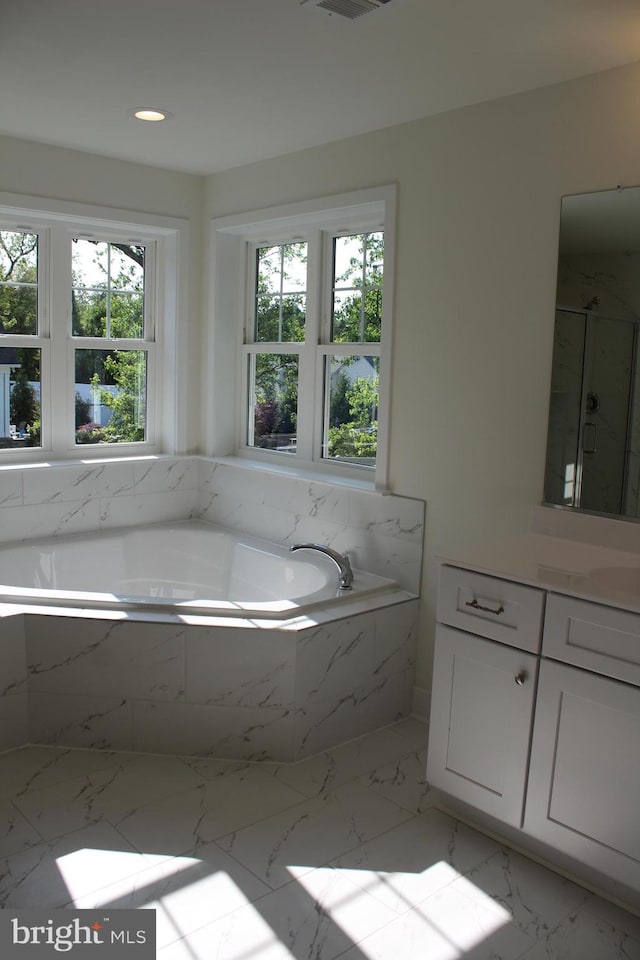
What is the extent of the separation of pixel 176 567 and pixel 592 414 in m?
2.22

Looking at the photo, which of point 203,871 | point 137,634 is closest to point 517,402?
point 137,634

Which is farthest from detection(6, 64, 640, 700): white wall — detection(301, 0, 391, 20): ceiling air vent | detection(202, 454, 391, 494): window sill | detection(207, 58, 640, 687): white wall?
detection(301, 0, 391, 20): ceiling air vent

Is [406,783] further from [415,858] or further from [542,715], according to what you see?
[542,715]

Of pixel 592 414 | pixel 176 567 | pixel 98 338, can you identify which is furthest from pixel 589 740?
pixel 98 338

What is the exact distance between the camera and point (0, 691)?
2943 millimetres

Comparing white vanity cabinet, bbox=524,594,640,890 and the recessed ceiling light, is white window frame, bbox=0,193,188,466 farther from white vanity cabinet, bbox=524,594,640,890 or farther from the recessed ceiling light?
white vanity cabinet, bbox=524,594,640,890

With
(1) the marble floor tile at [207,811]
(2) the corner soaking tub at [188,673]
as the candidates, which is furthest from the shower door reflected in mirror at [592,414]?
(1) the marble floor tile at [207,811]

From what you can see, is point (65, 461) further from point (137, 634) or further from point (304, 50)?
point (304, 50)

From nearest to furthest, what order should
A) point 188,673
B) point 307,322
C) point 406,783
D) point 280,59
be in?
point 280,59 → point 406,783 → point 188,673 → point 307,322

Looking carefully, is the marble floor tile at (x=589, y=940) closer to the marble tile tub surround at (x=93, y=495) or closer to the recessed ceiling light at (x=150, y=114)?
the marble tile tub surround at (x=93, y=495)

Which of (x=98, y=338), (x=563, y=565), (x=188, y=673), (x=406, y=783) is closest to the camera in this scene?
(x=563, y=565)

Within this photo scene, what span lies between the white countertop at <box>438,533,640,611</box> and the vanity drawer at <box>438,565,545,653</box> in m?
0.03

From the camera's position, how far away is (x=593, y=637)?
2.13m

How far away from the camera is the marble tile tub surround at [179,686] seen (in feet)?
9.60
